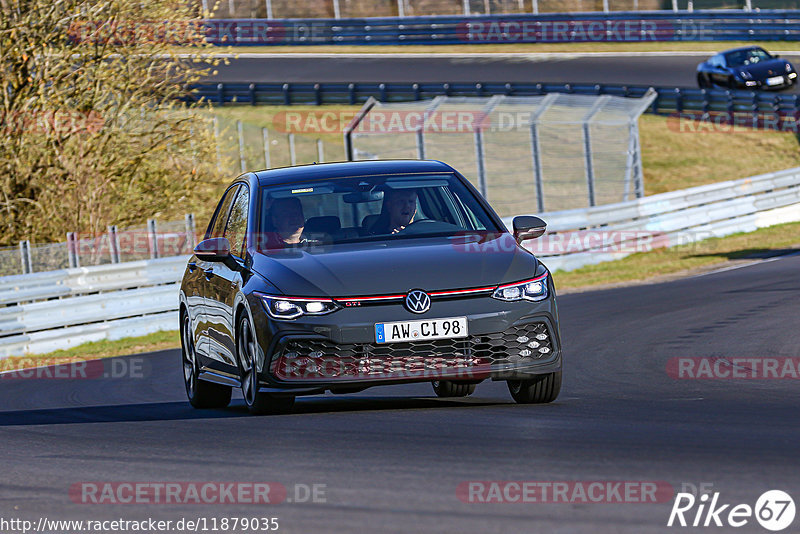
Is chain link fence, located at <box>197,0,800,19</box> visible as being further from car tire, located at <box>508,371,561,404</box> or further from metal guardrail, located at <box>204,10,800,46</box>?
car tire, located at <box>508,371,561,404</box>

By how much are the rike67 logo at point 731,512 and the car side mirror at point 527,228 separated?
3746 mm

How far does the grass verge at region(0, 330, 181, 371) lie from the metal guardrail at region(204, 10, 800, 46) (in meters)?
29.2

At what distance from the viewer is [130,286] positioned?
18.7m

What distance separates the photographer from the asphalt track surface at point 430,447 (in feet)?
17.8

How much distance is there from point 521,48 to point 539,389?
4353 centimetres

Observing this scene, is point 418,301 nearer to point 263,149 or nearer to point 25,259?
point 25,259

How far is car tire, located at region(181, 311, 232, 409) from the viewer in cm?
1018

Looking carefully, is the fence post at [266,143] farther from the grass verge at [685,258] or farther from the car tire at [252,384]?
the car tire at [252,384]

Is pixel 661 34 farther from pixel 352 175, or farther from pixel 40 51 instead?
pixel 352 175

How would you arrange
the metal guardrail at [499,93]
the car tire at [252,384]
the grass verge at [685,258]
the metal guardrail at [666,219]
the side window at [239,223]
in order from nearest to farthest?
the car tire at [252,384], the side window at [239,223], the grass verge at [685,258], the metal guardrail at [666,219], the metal guardrail at [499,93]

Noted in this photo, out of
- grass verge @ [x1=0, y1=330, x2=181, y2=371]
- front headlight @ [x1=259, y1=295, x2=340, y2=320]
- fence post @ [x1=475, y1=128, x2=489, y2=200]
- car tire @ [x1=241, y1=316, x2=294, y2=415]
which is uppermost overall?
front headlight @ [x1=259, y1=295, x2=340, y2=320]

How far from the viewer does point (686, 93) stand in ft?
122

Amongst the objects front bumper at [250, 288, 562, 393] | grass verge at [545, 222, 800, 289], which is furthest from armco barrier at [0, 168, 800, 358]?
front bumper at [250, 288, 562, 393]

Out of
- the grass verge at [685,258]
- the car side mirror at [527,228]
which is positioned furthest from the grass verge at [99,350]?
the car side mirror at [527,228]
